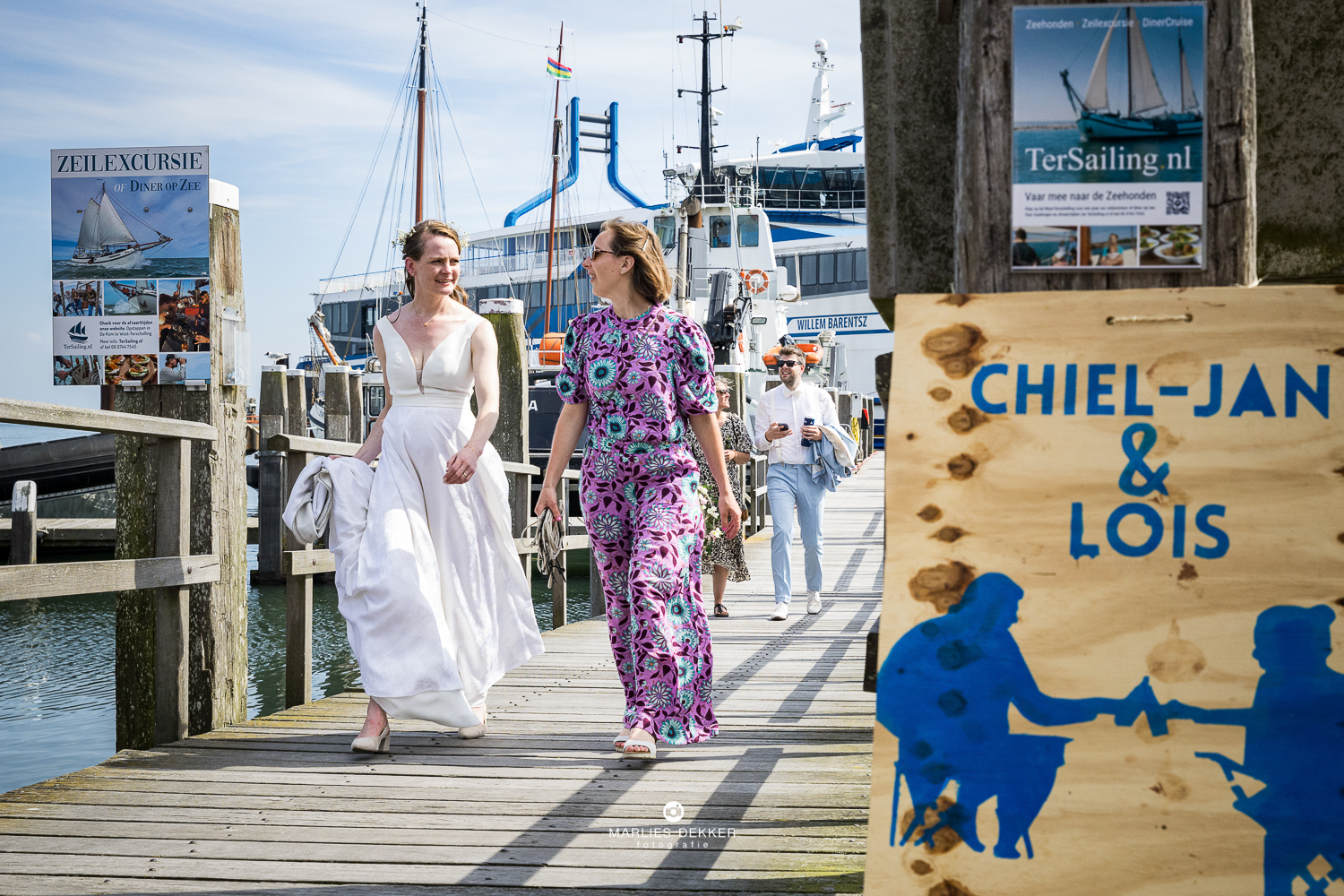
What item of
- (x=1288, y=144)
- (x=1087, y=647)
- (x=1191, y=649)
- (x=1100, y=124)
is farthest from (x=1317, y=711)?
(x=1288, y=144)

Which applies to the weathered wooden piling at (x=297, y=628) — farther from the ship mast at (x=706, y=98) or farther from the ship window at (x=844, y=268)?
the ship window at (x=844, y=268)

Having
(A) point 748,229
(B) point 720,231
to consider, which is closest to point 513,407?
(B) point 720,231

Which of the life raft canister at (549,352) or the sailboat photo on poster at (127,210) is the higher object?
the life raft canister at (549,352)

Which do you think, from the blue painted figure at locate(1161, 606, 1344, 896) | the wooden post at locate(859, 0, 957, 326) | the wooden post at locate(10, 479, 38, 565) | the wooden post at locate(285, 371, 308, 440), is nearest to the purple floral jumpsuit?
the wooden post at locate(859, 0, 957, 326)

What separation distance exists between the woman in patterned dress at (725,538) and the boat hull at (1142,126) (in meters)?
5.14

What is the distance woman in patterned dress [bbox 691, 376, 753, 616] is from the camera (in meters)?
7.31

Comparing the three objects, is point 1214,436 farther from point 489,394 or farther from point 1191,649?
point 489,394

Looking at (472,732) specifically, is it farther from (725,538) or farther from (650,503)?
(725,538)

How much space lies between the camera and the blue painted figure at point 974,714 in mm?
1707

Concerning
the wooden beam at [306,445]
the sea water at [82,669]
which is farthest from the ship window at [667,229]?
the wooden beam at [306,445]

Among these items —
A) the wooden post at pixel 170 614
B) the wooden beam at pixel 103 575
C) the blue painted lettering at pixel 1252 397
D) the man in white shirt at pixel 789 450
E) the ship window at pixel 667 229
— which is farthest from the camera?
the ship window at pixel 667 229

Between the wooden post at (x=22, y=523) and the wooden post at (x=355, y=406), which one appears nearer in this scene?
the wooden post at (x=22, y=523)

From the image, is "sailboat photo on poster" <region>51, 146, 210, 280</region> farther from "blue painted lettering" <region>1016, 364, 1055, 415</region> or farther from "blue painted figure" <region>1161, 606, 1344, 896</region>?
"blue painted figure" <region>1161, 606, 1344, 896</region>

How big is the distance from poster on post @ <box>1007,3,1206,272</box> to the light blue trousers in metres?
5.55
